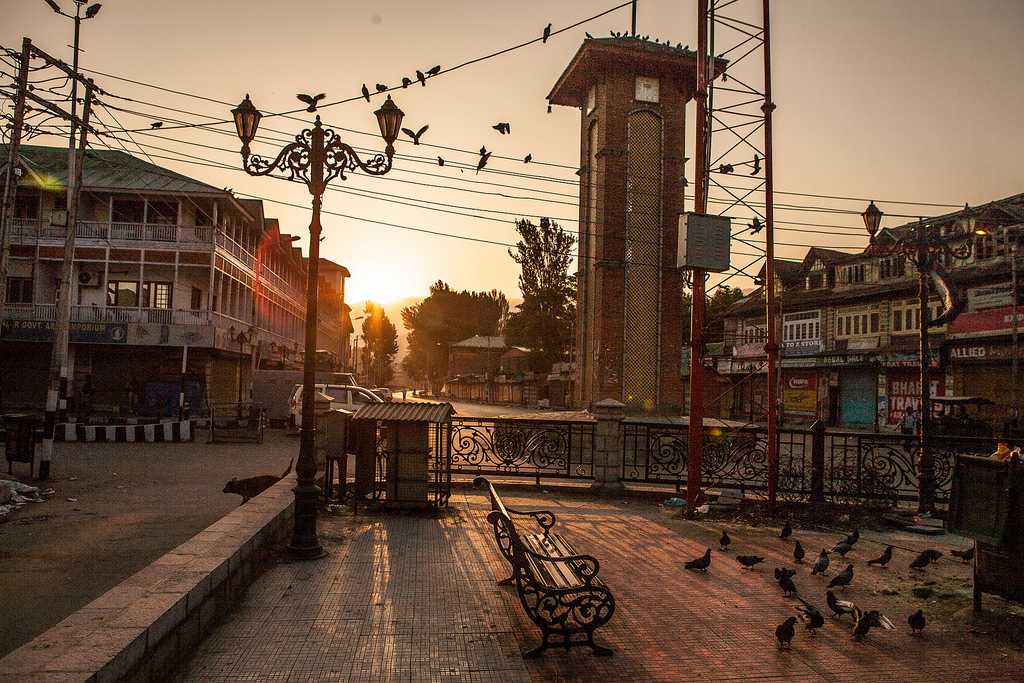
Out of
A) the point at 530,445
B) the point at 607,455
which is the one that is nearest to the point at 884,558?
the point at 607,455

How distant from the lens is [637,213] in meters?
27.0

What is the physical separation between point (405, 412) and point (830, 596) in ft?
19.3

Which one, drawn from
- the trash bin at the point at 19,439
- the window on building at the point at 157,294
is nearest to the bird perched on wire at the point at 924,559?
the trash bin at the point at 19,439

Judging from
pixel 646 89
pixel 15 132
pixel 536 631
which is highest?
pixel 646 89

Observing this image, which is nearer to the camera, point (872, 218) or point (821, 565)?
point (821, 565)

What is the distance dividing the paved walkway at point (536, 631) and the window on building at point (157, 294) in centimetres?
2975

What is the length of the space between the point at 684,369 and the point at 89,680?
53.0 m

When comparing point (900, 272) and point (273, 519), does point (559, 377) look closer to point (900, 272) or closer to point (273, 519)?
point (900, 272)

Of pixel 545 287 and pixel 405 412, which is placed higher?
pixel 545 287

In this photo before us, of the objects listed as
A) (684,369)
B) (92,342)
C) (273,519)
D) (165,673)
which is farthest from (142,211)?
(684,369)

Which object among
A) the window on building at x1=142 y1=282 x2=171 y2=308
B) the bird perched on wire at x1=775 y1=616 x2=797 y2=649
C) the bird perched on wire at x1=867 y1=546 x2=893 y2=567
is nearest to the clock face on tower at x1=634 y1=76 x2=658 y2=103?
the bird perched on wire at x1=867 y1=546 x2=893 y2=567

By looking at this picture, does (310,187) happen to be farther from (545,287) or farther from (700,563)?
(545,287)

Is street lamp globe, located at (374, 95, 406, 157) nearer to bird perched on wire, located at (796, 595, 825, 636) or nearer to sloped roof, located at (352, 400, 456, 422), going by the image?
sloped roof, located at (352, 400, 456, 422)

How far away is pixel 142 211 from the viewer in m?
33.2
